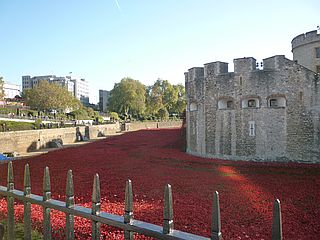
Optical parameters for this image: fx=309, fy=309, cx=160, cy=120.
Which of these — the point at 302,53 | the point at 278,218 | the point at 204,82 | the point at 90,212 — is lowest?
the point at 90,212

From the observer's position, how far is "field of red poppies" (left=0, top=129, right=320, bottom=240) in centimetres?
678

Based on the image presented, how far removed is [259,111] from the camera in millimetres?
17938

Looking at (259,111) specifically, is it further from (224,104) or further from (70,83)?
(70,83)

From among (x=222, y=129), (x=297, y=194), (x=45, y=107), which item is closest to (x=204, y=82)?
(x=222, y=129)

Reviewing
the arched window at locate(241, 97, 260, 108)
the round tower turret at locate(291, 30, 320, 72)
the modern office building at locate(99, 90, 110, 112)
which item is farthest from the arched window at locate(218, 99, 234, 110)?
the modern office building at locate(99, 90, 110, 112)

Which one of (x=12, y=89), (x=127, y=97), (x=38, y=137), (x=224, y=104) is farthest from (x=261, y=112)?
(x=12, y=89)

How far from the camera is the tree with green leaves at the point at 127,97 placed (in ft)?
233

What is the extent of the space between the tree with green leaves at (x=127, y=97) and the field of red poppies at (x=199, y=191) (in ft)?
173

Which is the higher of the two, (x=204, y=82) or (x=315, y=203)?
(x=204, y=82)

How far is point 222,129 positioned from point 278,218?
17.7 metres

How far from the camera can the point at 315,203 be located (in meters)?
9.28

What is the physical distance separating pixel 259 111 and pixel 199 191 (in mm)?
9131

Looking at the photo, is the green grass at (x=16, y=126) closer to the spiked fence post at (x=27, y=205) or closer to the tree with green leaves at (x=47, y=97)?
the tree with green leaves at (x=47, y=97)

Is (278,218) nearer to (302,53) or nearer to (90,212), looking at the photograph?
(90,212)
